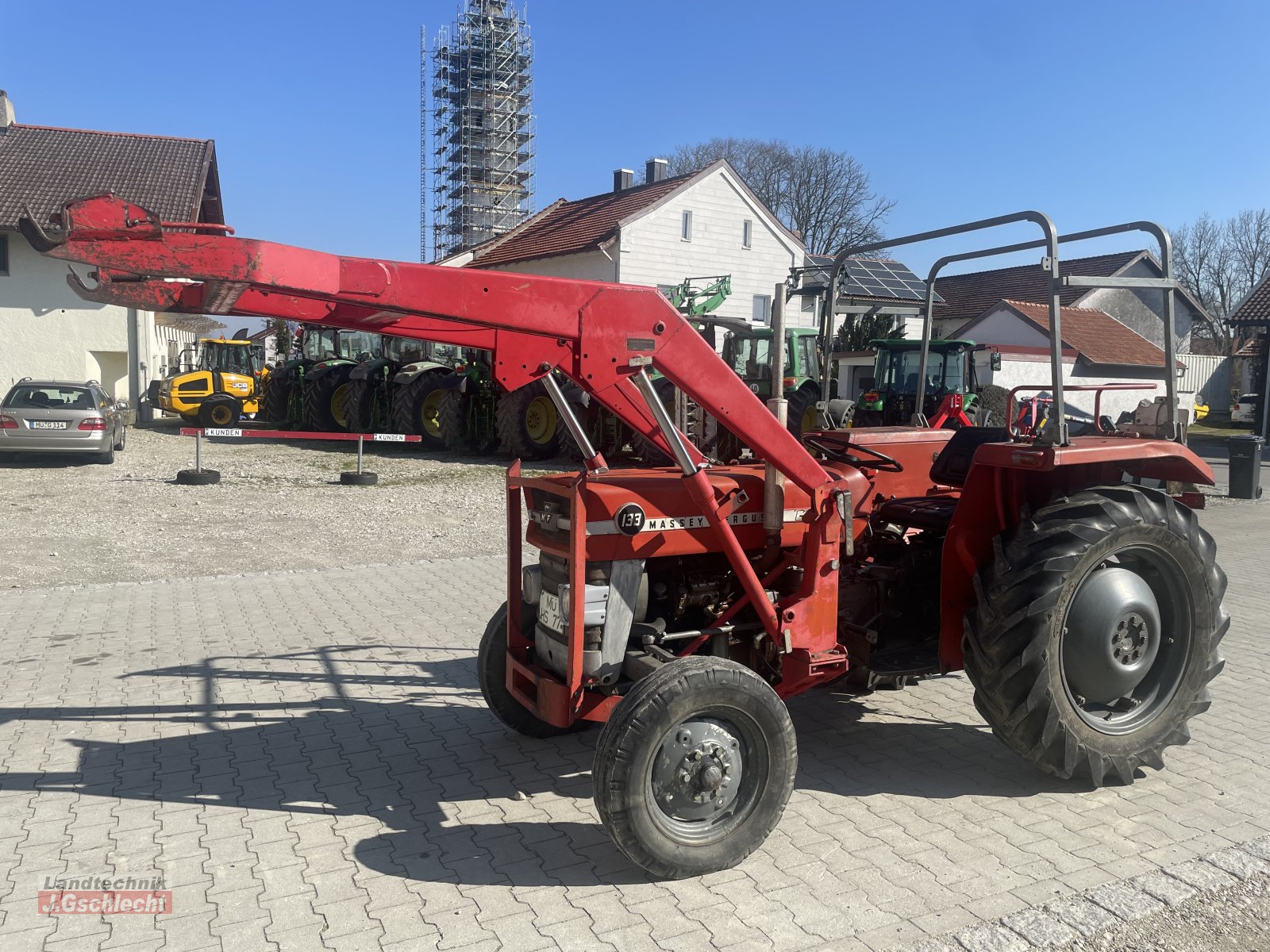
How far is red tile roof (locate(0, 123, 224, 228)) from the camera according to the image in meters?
24.0

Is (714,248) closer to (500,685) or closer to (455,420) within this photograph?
(455,420)

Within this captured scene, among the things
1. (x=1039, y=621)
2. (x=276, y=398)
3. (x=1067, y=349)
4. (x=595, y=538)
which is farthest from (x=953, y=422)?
(x=276, y=398)

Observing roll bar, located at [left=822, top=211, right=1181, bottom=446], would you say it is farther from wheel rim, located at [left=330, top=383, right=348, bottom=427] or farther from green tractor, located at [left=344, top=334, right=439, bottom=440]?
wheel rim, located at [left=330, top=383, right=348, bottom=427]

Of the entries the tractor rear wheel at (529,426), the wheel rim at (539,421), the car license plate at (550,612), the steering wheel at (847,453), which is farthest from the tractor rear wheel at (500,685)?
the wheel rim at (539,421)

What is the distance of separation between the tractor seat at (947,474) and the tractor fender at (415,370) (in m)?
15.6

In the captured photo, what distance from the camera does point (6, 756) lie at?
4.39 m

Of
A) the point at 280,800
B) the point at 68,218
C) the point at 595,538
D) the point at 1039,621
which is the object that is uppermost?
the point at 68,218

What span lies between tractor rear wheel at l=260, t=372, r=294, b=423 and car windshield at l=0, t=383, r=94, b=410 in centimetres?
1008

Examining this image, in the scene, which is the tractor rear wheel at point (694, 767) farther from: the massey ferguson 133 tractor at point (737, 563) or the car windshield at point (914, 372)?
the car windshield at point (914, 372)

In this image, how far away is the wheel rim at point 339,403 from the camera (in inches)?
903

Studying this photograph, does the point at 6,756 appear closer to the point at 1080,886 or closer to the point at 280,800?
the point at 280,800

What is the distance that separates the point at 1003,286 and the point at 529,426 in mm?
30071

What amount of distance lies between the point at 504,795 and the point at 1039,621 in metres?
2.24

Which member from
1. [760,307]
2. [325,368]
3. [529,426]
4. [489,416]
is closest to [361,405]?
[325,368]
